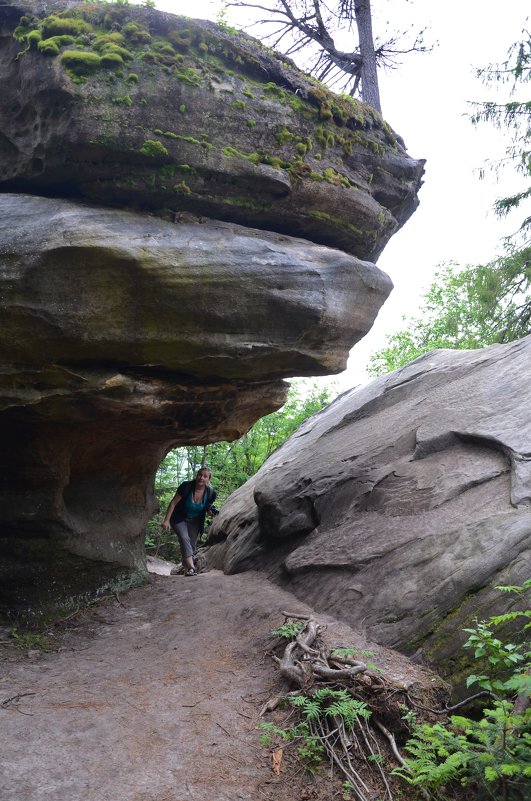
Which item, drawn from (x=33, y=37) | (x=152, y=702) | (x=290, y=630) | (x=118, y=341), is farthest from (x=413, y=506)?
(x=33, y=37)

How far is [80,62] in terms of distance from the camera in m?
6.29

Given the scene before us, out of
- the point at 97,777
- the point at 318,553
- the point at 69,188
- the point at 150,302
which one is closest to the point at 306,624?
the point at 318,553

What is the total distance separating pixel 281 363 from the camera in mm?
7676

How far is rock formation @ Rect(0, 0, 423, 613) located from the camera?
20.7ft

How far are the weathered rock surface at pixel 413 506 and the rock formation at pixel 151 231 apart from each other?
64.5 inches

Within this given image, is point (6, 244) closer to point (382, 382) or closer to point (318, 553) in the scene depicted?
point (318, 553)

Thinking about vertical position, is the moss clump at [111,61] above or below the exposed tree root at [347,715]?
above

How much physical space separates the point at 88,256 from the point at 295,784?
4806 millimetres

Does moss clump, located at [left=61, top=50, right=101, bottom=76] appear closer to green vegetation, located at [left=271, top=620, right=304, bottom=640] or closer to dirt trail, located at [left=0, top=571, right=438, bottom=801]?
green vegetation, located at [left=271, top=620, right=304, bottom=640]

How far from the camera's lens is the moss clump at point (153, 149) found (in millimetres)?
6430

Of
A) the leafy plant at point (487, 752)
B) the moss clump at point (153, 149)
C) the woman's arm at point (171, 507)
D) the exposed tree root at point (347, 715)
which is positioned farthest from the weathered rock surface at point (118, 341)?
the leafy plant at point (487, 752)

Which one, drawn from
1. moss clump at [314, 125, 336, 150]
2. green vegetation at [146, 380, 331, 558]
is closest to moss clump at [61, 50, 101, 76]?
moss clump at [314, 125, 336, 150]

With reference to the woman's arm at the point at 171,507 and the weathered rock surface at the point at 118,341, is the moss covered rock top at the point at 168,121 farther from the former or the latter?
the woman's arm at the point at 171,507

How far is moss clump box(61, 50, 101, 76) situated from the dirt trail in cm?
591
